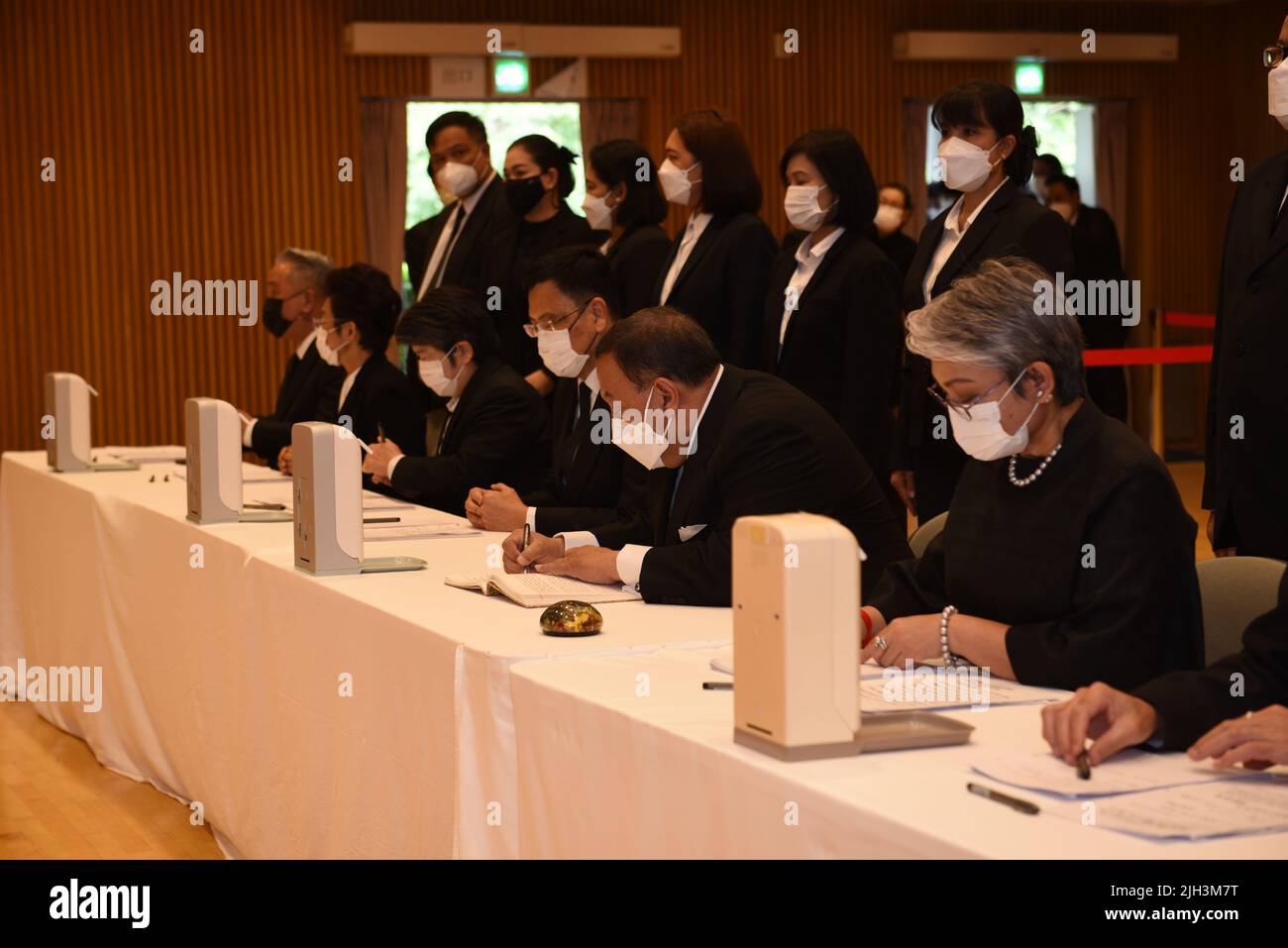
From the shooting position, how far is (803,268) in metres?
4.03

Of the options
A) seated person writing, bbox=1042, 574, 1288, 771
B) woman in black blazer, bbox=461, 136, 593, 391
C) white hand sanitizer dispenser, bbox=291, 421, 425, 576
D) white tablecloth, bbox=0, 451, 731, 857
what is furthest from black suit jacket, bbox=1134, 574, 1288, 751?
woman in black blazer, bbox=461, 136, 593, 391

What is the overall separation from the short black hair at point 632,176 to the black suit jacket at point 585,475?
0.73 m

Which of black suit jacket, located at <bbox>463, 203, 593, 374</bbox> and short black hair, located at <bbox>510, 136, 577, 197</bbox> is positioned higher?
short black hair, located at <bbox>510, 136, 577, 197</bbox>

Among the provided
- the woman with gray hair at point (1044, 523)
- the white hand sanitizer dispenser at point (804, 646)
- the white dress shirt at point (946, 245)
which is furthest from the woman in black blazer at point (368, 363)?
the white hand sanitizer dispenser at point (804, 646)

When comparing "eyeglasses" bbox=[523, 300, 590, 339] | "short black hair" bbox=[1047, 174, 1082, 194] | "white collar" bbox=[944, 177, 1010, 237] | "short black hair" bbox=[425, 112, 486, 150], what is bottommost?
"eyeglasses" bbox=[523, 300, 590, 339]

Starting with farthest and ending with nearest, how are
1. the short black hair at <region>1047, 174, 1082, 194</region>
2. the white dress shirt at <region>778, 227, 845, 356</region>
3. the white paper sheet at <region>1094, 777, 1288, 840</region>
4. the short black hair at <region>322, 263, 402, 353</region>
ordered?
the short black hair at <region>1047, 174, 1082, 194</region> < the short black hair at <region>322, 263, 402, 353</region> < the white dress shirt at <region>778, 227, 845, 356</region> < the white paper sheet at <region>1094, 777, 1288, 840</region>

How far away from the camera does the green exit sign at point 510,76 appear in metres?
9.61

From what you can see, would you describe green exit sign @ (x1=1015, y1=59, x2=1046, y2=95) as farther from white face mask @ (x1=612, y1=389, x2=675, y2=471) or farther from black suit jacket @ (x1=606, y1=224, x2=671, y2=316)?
white face mask @ (x1=612, y1=389, x2=675, y2=471)

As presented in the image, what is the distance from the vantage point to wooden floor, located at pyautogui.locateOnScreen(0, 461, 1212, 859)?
369 cm

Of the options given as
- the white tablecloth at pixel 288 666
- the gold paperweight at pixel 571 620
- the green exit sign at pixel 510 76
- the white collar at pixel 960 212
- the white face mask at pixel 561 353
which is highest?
the green exit sign at pixel 510 76

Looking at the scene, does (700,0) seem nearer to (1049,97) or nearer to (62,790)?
(1049,97)

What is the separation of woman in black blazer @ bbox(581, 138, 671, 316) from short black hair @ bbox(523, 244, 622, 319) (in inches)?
23.3

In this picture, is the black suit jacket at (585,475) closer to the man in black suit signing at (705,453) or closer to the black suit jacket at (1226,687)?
the man in black suit signing at (705,453)

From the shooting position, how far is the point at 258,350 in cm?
926
